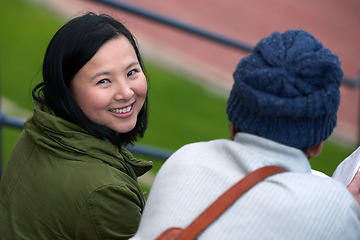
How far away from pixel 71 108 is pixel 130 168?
10.7 inches

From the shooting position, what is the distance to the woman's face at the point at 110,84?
1789mm

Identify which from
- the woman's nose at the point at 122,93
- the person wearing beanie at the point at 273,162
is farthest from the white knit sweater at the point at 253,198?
the woman's nose at the point at 122,93

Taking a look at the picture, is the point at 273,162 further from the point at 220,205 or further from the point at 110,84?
the point at 110,84

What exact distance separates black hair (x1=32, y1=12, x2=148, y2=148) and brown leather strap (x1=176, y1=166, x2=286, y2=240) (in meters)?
0.66

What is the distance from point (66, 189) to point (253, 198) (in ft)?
2.11

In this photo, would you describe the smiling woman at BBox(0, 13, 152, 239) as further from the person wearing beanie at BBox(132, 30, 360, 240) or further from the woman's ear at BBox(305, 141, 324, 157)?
the woman's ear at BBox(305, 141, 324, 157)

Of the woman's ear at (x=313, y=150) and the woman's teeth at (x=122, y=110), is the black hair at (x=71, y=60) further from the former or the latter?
the woman's ear at (x=313, y=150)

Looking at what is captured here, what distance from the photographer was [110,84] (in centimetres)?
183

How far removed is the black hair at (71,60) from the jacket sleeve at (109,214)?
228 mm

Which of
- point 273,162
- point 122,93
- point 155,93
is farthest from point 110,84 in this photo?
point 155,93

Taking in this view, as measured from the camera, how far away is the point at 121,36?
187 centimetres

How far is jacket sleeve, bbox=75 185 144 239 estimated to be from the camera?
5.49 ft

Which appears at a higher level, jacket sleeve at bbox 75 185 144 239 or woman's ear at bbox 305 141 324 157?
woman's ear at bbox 305 141 324 157

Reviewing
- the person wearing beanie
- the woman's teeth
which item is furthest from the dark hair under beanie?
the woman's teeth
